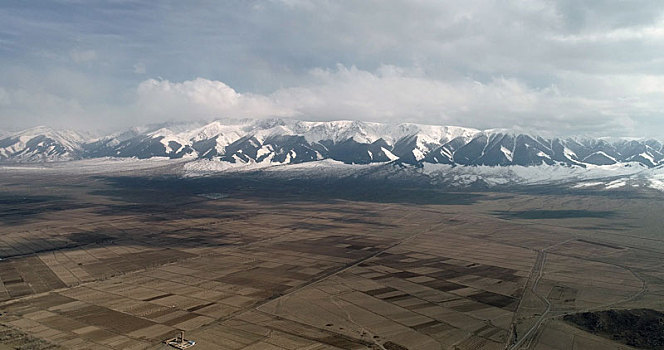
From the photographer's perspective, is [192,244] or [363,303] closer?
[363,303]

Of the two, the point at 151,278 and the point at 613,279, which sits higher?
the point at 151,278

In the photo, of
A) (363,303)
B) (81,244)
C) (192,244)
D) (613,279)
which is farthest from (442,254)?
(81,244)

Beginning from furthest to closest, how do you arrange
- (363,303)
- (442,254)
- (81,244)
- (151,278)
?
(81,244)
(442,254)
(151,278)
(363,303)

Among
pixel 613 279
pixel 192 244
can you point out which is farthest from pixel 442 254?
pixel 192 244

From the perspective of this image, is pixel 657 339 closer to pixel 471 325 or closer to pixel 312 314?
pixel 471 325

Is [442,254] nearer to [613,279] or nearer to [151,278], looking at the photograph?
[613,279]

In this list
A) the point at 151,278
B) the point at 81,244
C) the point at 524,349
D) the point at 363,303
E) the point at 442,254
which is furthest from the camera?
the point at 81,244
